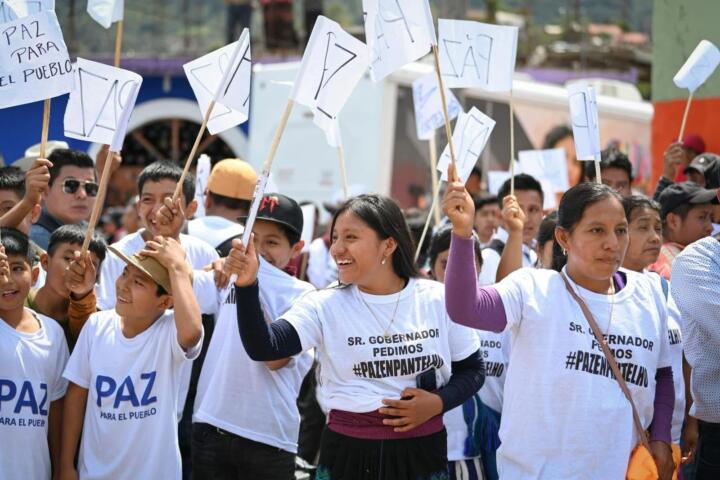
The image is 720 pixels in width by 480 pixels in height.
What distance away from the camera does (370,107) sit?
13000 mm

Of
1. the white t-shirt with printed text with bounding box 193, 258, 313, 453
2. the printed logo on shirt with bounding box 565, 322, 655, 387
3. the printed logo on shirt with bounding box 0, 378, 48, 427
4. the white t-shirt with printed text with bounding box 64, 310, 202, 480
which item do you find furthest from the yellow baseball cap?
the printed logo on shirt with bounding box 565, 322, 655, 387

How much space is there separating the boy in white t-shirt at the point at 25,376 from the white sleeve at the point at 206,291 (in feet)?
2.35

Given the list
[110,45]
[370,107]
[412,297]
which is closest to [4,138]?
[110,45]

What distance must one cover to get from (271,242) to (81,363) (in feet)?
3.64

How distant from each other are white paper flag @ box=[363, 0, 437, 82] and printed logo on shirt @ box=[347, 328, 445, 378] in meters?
1.13

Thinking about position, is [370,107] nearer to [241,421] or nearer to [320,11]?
[320,11]

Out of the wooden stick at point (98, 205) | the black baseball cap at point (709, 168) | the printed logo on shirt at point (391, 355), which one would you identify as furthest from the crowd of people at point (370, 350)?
the black baseball cap at point (709, 168)

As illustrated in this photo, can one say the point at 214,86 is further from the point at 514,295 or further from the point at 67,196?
the point at 514,295

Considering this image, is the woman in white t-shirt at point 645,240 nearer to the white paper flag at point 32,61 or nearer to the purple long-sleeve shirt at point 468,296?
the purple long-sleeve shirt at point 468,296

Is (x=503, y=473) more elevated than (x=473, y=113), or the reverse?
(x=473, y=113)

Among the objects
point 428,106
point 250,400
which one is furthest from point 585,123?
point 250,400

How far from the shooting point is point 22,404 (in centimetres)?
475

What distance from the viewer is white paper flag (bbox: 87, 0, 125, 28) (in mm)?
6047

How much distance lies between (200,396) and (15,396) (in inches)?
35.9
